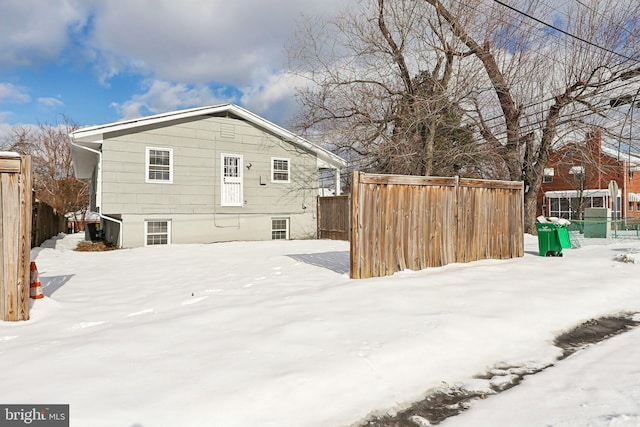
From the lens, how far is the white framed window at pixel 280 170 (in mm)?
17219

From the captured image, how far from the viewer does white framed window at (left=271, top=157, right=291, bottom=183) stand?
56.5 ft

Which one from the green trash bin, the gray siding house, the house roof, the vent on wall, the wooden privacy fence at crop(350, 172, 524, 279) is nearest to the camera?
the wooden privacy fence at crop(350, 172, 524, 279)

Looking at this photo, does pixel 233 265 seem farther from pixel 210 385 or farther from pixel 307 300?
pixel 210 385

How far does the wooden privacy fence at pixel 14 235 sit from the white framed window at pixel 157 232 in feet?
34.3

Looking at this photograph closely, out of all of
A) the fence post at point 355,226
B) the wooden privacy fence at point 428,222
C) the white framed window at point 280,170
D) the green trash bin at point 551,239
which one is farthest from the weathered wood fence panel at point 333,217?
the fence post at point 355,226

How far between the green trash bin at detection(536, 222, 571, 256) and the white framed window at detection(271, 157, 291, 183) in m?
10.4

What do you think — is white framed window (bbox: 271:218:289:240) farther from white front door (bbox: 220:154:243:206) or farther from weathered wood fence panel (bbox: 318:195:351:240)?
white front door (bbox: 220:154:243:206)

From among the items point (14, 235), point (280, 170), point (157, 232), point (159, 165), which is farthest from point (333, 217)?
point (14, 235)

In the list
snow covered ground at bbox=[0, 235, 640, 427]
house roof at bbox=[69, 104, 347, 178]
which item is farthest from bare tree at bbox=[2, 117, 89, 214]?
snow covered ground at bbox=[0, 235, 640, 427]

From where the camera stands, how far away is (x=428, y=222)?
7648 millimetres

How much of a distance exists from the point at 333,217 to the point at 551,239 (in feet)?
31.3

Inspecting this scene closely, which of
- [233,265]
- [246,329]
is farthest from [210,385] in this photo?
[233,265]

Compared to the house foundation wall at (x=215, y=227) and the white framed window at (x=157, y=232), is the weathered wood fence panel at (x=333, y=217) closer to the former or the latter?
the house foundation wall at (x=215, y=227)

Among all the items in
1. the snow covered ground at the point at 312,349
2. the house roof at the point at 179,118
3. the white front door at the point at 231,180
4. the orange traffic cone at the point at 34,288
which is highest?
the house roof at the point at 179,118
